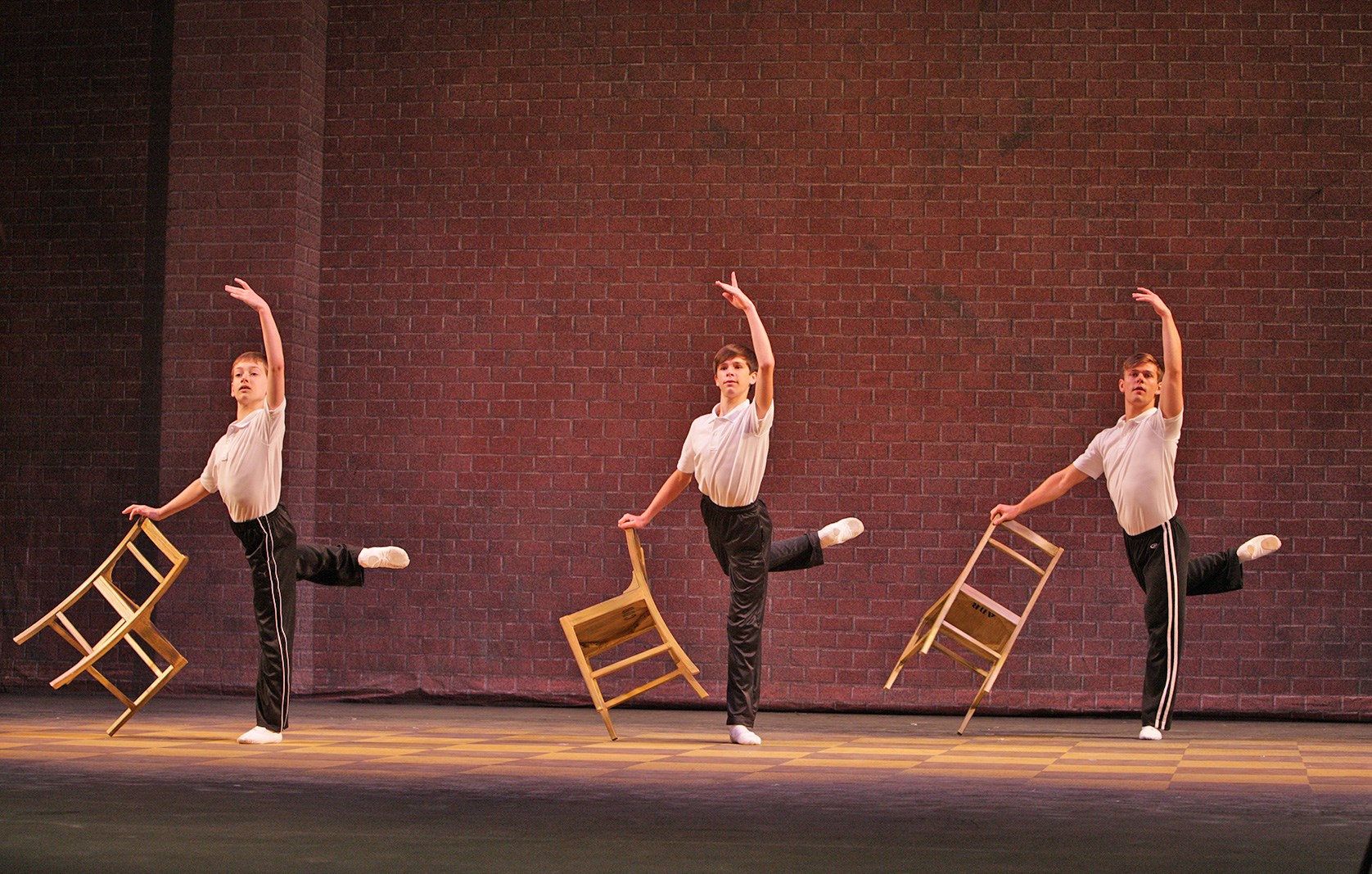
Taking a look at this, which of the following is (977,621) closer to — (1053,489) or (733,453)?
(1053,489)

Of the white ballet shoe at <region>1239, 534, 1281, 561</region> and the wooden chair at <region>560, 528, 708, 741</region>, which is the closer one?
the wooden chair at <region>560, 528, 708, 741</region>

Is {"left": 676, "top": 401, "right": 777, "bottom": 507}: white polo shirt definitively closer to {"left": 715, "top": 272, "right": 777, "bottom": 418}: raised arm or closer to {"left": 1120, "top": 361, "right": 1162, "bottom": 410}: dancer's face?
{"left": 715, "top": 272, "right": 777, "bottom": 418}: raised arm

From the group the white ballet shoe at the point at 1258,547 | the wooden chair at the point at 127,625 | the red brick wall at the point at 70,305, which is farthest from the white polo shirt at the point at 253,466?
the white ballet shoe at the point at 1258,547

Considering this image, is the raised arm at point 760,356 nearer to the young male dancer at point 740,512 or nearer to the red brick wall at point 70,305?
the young male dancer at point 740,512

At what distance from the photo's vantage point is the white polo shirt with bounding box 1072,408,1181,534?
6.19 metres

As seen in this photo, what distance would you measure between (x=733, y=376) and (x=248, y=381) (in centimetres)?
187

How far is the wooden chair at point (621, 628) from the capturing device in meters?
5.83

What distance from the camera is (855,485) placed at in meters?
7.58

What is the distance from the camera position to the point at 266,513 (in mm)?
5820

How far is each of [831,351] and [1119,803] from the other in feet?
12.6

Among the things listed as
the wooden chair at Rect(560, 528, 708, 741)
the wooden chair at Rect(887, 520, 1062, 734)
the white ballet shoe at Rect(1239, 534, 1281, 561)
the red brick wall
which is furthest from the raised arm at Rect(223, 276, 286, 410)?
the white ballet shoe at Rect(1239, 534, 1281, 561)

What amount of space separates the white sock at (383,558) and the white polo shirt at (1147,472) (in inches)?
114

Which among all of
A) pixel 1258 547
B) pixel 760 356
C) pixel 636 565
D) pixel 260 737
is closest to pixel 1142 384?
pixel 1258 547

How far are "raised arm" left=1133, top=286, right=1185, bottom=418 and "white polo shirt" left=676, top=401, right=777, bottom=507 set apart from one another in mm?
1597
